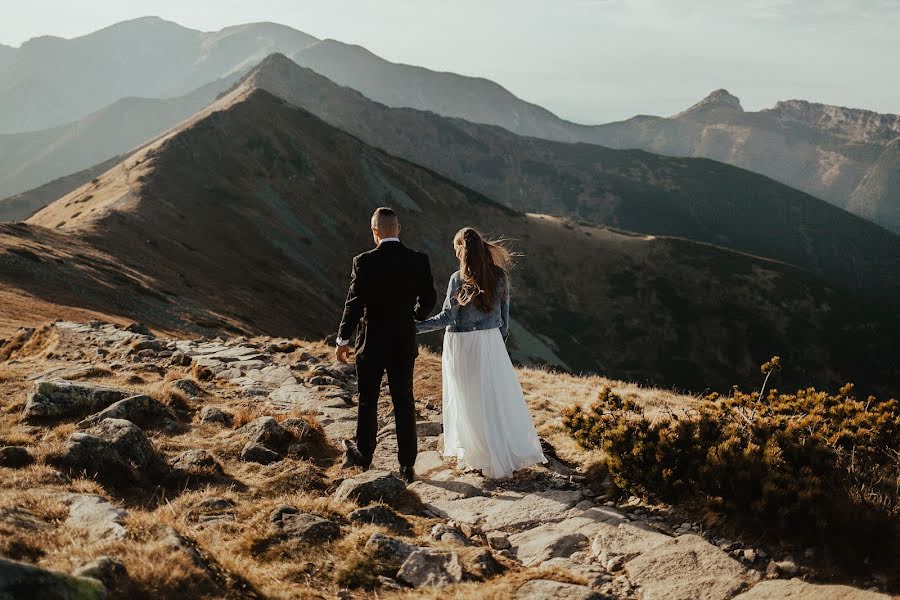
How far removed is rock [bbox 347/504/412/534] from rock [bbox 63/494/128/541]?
227 cm

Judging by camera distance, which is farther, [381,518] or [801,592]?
[381,518]

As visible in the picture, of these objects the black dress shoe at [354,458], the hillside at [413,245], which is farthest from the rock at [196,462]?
the hillside at [413,245]

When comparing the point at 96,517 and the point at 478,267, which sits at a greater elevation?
the point at 478,267

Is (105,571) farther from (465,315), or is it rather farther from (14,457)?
(465,315)

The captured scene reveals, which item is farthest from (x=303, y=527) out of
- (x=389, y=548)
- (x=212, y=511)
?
(x=212, y=511)

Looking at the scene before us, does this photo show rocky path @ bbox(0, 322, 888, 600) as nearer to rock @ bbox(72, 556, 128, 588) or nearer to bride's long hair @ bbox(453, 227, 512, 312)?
rock @ bbox(72, 556, 128, 588)

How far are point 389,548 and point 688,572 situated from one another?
2.80 m

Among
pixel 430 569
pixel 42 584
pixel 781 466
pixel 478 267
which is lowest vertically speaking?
pixel 430 569

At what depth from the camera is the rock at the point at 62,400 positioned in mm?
9252

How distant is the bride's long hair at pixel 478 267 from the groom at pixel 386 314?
1.78 ft

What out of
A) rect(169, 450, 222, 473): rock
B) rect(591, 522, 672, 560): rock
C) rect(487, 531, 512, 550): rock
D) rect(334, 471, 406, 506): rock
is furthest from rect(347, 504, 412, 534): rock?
rect(169, 450, 222, 473): rock

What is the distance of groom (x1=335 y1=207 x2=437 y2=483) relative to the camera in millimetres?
8406

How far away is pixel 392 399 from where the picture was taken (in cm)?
878

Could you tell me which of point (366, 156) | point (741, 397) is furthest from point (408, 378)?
point (366, 156)
